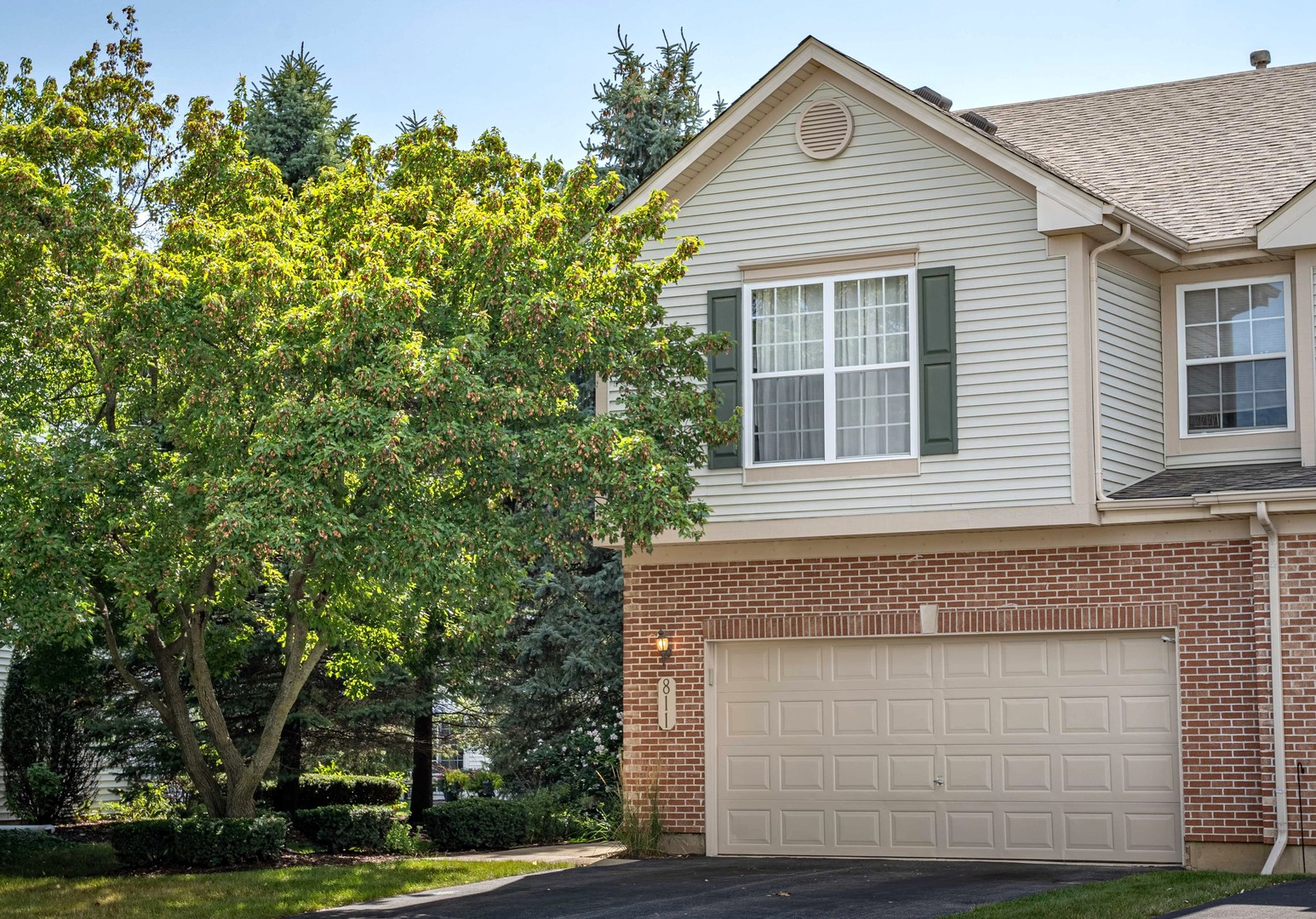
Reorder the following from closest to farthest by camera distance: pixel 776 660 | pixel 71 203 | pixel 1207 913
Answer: pixel 1207 913 < pixel 71 203 < pixel 776 660

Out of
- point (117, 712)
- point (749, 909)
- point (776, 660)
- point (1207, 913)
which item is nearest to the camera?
point (1207, 913)

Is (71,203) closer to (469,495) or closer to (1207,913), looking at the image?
(469,495)

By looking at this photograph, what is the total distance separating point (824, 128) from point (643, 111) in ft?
31.4

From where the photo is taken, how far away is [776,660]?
619 inches

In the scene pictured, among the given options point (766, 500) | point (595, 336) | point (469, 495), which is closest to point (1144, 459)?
point (766, 500)

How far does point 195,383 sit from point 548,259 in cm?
338

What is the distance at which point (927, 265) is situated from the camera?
15.1 m

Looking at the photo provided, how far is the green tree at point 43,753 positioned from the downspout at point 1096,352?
16.1 meters

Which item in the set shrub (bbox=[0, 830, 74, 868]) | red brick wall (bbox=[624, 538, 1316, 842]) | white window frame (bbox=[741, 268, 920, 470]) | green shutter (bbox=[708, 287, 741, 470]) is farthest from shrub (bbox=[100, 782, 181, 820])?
white window frame (bbox=[741, 268, 920, 470])

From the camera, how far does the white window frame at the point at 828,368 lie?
14945 mm

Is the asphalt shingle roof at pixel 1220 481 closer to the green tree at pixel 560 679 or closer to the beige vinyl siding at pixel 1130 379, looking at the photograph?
the beige vinyl siding at pixel 1130 379

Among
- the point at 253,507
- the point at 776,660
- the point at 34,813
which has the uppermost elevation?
the point at 253,507

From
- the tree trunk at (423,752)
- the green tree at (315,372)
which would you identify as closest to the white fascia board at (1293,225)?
the green tree at (315,372)

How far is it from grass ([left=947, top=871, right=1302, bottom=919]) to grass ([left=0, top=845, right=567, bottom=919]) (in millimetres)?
5265
